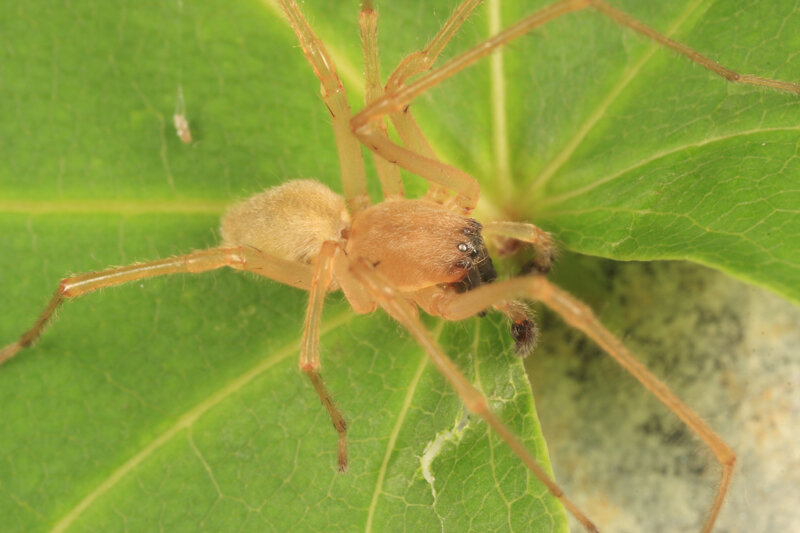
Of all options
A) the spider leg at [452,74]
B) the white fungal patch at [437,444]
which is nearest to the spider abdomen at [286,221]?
the spider leg at [452,74]

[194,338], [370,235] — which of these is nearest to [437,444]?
[370,235]

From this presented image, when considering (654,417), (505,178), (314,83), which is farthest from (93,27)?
(654,417)

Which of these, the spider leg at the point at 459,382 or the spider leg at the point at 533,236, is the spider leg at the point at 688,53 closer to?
the spider leg at the point at 533,236

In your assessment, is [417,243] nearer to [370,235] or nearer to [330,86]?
[370,235]

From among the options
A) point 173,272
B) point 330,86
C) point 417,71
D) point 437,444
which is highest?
point 417,71

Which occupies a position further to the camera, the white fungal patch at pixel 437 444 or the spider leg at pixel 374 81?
the spider leg at pixel 374 81

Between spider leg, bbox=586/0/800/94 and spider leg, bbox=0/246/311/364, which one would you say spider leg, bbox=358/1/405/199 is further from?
spider leg, bbox=586/0/800/94

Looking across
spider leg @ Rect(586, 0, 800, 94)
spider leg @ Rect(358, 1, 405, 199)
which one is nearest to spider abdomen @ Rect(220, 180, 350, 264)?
spider leg @ Rect(358, 1, 405, 199)

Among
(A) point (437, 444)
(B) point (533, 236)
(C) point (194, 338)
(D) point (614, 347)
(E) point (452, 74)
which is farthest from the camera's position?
(C) point (194, 338)
